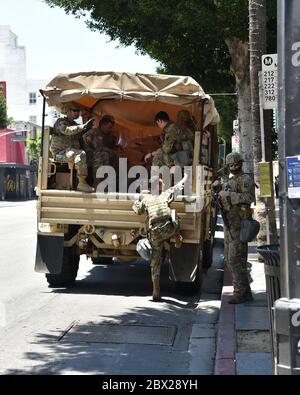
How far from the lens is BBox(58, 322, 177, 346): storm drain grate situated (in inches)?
266

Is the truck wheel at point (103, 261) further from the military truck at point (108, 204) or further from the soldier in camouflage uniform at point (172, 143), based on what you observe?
the soldier in camouflage uniform at point (172, 143)

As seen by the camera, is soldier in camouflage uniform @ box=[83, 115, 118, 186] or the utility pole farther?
soldier in camouflage uniform @ box=[83, 115, 118, 186]

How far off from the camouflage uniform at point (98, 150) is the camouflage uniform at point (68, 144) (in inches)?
10.8

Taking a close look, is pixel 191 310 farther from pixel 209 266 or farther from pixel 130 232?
pixel 209 266

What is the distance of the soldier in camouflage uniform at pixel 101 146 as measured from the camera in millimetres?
9547

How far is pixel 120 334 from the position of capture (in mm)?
7027

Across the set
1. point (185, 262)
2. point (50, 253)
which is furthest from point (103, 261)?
point (185, 262)

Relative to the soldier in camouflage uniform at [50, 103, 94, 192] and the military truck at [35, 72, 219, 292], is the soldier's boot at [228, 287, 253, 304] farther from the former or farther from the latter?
the soldier in camouflage uniform at [50, 103, 94, 192]

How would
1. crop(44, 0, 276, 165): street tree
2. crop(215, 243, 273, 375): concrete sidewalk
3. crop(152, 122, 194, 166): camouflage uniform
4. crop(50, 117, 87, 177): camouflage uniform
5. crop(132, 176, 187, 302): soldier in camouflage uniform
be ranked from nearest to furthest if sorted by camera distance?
1. crop(215, 243, 273, 375): concrete sidewalk
2. crop(132, 176, 187, 302): soldier in camouflage uniform
3. crop(50, 117, 87, 177): camouflage uniform
4. crop(152, 122, 194, 166): camouflage uniform
5. crop(44, 0, 276, 165): street tree

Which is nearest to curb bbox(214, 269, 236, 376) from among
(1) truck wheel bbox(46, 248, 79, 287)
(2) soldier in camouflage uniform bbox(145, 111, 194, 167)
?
(2) soldier in camouflage uniform bbox(145, 111, 194, 167)

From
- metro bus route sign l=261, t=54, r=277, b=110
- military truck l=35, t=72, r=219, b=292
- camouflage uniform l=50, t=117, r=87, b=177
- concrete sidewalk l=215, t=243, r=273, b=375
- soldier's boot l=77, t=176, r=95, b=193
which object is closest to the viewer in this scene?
concrete sidewalk l=215, t=243, r=273, b=375

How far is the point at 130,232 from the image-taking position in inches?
352

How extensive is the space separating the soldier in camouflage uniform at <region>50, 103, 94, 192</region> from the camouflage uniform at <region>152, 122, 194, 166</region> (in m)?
1.06

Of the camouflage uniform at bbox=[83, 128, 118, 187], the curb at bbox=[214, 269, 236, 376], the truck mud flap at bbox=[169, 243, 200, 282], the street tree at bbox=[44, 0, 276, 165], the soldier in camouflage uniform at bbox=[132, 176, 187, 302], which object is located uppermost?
the street tree at bbox=[44, 0, 276, 165]
